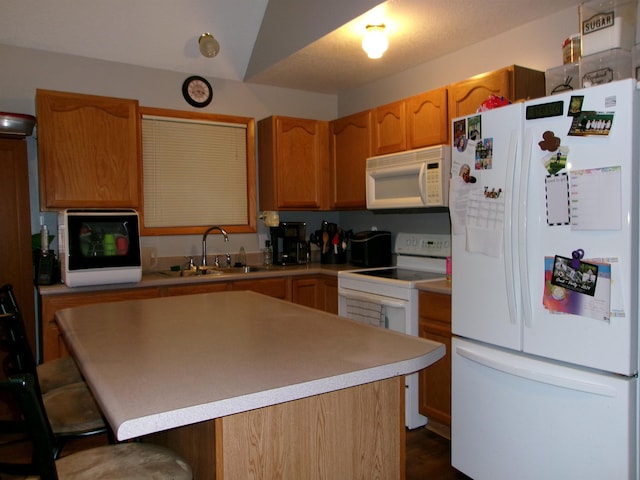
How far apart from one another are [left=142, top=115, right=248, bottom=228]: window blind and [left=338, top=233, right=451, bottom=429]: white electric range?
1.29m

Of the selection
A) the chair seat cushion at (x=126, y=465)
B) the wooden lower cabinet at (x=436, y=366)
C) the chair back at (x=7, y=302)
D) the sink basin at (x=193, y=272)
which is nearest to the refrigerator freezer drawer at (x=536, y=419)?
the wooden lower cabinet at (x=436, y=366)

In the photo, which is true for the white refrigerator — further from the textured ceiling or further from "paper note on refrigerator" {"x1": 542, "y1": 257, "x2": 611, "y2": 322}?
the textured ceiling

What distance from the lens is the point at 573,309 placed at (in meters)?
1.79

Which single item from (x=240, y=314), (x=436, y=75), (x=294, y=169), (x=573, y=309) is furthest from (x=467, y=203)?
(x=294, y=169)

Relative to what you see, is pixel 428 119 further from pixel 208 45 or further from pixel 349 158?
pixel 208 45

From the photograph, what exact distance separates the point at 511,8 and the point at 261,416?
2559 millimetres

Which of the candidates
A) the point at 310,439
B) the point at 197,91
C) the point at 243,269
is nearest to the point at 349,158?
the point at 243,269

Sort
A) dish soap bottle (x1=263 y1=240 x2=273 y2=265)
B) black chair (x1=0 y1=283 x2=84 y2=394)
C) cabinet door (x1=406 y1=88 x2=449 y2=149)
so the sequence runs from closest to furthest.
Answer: black chair (x1=0 y1=283 x2=84 y2=394) < cabinet door (x1=406 y1=88 x2=449 y2=149) < dish soap bottle (x1=263 y1=240 x2=273 y2=265)

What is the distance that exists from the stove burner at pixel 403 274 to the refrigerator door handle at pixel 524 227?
102 centimetres

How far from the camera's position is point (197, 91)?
12.9 ft

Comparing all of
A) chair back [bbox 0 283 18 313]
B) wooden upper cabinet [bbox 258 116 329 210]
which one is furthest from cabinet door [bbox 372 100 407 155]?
chair back [bbox 0 283 18 313]

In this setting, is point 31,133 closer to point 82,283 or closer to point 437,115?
point 82,283

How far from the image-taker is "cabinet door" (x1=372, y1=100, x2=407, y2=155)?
3357 millimetres

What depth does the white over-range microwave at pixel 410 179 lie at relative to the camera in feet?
9.72
